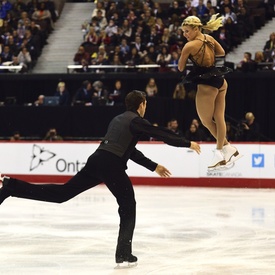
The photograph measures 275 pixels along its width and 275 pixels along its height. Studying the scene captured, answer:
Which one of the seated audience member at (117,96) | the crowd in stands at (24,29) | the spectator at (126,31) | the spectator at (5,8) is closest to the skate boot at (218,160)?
the seated audience member at (117,96)

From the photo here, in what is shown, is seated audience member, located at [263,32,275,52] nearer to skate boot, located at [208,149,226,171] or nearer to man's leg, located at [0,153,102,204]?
skate boot, located at [208,149,226,171]

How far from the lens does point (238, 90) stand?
21797 mm

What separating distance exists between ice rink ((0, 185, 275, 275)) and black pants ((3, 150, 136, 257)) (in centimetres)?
69

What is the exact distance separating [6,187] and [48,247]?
1900 mm

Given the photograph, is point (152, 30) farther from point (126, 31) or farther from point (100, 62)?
point (100, 62)

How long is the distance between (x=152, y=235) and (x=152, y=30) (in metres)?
13.0

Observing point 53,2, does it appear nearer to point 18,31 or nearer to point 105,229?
point 18,31

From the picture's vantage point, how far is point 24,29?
26656mm

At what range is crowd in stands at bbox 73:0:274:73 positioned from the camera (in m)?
23.3

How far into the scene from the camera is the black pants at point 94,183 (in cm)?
924

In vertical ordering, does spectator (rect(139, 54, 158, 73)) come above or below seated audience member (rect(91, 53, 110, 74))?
above

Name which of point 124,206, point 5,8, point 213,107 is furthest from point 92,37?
point 124,206

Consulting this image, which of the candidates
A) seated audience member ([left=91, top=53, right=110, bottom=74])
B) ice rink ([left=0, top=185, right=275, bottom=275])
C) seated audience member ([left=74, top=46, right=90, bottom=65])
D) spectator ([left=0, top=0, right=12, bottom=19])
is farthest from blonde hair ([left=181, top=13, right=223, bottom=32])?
spectator ([left=0, top=0, right=12, bottom=19])

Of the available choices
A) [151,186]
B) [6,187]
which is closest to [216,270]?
[6,187]
